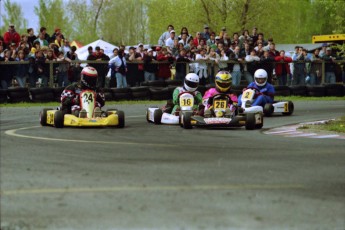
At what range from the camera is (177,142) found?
12.2 meters

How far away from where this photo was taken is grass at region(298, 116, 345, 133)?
1437 cm

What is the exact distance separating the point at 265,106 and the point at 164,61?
258 inches

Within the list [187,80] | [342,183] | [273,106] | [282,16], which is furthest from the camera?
[282,16]

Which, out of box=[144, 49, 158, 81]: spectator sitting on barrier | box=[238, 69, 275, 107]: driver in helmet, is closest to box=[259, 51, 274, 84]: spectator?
box=[144, 49, 158, 81]: spectator sitting on barrier

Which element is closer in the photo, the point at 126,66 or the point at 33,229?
the point at 33,229

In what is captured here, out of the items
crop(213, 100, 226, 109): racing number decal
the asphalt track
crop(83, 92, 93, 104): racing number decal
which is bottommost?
the asphalt track

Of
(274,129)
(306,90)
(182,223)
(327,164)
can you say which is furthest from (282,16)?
(182,223)

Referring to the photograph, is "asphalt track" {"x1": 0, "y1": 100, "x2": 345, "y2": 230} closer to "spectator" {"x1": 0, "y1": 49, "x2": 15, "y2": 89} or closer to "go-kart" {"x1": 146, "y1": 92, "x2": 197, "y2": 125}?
"go-kart" {"x1": 146, "y1": 92, "x2": 197, "y2": 125}

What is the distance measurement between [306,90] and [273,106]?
25.5 feet

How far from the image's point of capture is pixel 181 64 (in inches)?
976

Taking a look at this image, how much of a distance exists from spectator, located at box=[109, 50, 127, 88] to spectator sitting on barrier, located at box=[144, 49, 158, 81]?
0.69 m

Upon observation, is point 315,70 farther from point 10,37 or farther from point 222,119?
point 222,119

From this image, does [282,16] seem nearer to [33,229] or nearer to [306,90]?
[306,90]

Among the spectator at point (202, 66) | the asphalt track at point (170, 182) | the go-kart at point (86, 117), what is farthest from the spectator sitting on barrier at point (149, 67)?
the asphalt track at point (170, 182)
